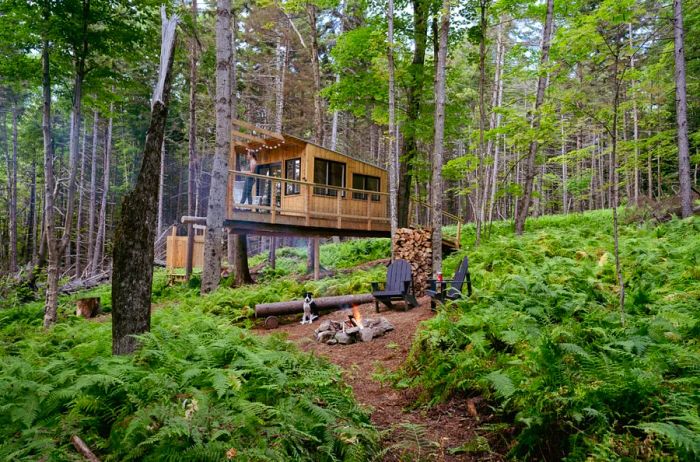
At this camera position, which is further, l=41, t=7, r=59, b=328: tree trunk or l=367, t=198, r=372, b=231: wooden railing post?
l=367, t=198, r=372, b=231: wooden railing post

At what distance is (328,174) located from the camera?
16719 millimetres

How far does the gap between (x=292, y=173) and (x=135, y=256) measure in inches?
508

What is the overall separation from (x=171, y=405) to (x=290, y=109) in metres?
25.5

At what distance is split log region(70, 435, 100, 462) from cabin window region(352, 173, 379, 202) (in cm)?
1546

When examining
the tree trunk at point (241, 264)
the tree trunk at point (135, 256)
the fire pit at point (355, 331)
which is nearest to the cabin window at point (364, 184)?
the tree trunk at point (241, 264)

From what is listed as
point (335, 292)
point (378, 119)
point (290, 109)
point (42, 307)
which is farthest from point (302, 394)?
point (290, 109)

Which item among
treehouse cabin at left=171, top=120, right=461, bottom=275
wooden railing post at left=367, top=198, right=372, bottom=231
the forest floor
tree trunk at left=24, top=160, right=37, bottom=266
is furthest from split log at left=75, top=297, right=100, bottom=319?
tree trunk at left=24, top=160, right=37, bottom=266

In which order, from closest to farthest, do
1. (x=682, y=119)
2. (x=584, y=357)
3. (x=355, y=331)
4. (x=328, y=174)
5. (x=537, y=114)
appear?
1. (x=584, y=357)
2. (x=355, y=331)
3. (x=682, y=119)
4. (x=537, y=114)
5. (x=328, y=174)

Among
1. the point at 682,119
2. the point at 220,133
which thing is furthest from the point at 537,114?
the point at 220,133

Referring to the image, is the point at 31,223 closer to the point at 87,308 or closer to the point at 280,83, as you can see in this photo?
the point at 280,83

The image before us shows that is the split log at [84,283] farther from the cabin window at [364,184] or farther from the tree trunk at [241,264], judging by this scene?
the cabin window at [364,184]

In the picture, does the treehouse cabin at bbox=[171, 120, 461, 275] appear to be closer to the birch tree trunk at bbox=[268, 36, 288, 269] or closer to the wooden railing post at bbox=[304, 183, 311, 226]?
the wooden railing post at bbox=[304, 183, 311, 226]

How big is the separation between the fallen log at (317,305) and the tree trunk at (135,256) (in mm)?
5026

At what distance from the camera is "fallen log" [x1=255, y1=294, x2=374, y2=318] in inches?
348
